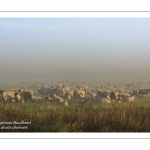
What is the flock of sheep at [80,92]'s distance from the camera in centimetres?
823

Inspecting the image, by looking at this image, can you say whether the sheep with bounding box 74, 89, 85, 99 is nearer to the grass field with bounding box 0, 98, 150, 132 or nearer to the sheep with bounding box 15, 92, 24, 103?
the grass field with bounding box 0, 98, 150, 132

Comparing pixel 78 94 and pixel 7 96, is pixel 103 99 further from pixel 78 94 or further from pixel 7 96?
pixel 7 96

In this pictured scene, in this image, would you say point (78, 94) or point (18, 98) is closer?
point (78, 94)

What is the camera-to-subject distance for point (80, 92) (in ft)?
27.1

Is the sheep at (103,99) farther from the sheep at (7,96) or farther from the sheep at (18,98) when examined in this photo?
the sheep at (7,96)

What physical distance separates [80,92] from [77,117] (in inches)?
13.8

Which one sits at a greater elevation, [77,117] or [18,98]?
[18,98]

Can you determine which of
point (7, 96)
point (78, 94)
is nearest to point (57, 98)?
point (78, 94)

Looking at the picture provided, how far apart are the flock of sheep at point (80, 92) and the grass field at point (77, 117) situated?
72mm

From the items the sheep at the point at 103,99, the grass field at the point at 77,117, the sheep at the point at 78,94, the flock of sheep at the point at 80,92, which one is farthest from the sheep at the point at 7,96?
the sheep at the point at 103,99

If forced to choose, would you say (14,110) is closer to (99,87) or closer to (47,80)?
(47,80)

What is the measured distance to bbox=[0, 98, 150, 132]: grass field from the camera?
825cm

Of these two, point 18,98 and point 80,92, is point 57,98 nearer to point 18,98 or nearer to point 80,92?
point 80,92

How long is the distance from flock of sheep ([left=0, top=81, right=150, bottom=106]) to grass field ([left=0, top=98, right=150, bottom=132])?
72mm
